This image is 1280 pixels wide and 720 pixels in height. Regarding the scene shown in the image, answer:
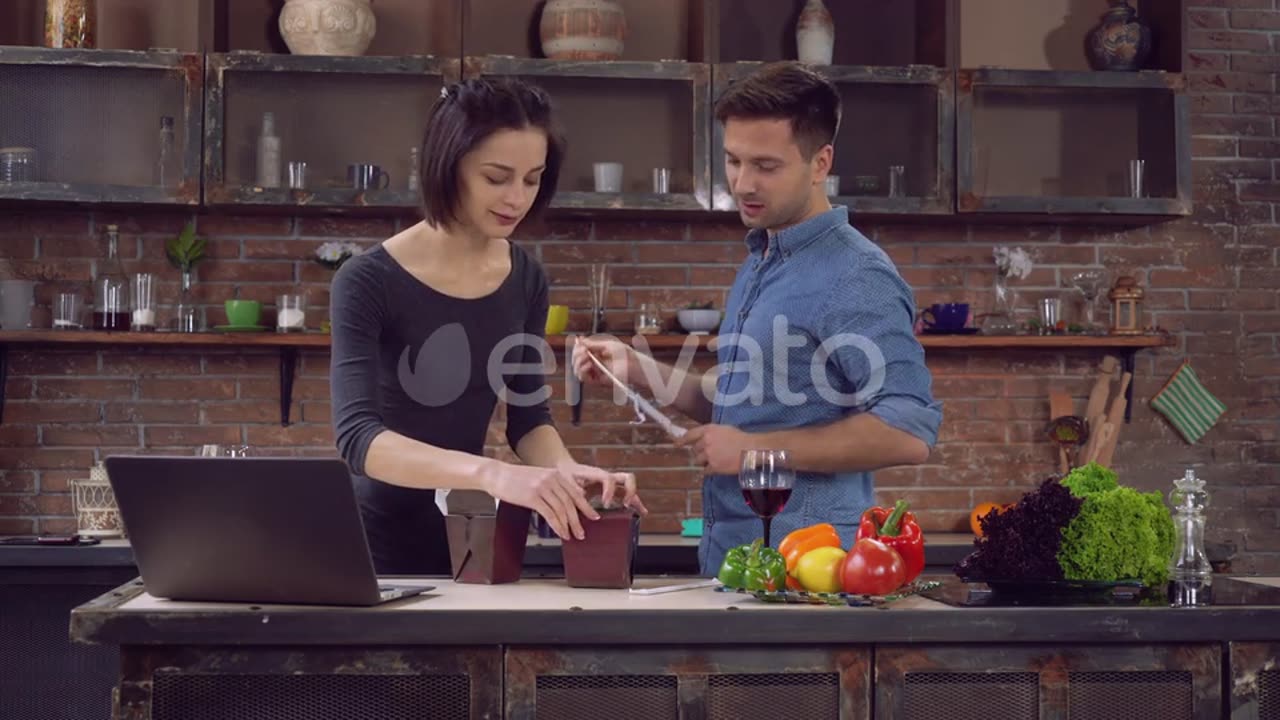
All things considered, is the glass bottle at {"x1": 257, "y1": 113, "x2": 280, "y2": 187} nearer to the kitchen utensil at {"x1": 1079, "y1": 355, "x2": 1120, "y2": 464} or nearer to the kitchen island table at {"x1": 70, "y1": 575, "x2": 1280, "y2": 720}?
the kitchen island table at {"x1": 70, "y1": 575, "x2": 1280, "y2": 720}

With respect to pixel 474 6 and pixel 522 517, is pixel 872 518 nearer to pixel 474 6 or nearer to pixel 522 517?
pixel 522 517

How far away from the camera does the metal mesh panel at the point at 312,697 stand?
5.82 feet

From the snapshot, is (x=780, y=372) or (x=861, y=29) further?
(x=861, y=29)

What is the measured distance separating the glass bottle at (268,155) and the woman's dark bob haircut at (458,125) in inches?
67.4

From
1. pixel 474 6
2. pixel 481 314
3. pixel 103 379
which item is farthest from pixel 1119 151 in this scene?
pixel 103 379

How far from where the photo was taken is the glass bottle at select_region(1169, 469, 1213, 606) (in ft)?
6.67

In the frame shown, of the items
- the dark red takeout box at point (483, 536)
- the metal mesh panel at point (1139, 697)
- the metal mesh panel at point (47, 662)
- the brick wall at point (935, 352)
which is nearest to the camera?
the metal mesh panel at point (1139, 697)

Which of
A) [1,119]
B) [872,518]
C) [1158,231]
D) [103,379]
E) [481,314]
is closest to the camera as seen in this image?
[872,518]

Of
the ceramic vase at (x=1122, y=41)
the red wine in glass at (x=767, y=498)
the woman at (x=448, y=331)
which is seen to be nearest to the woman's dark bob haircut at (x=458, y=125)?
the woman at (x=448, y=331)

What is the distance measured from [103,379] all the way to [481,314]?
2234mm

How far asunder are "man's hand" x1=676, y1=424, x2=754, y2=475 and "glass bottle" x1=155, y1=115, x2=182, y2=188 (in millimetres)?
2220

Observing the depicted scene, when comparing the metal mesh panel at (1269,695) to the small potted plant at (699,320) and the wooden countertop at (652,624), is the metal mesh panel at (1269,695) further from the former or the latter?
the small potted plant at (699,320)

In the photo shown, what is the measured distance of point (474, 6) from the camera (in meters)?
4.28

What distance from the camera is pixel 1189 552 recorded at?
205 centimetres
